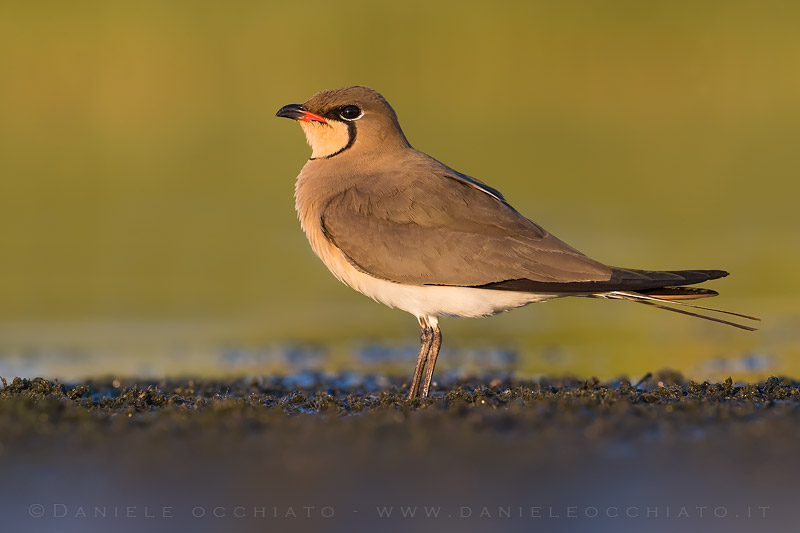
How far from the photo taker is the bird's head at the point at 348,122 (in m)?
8.20

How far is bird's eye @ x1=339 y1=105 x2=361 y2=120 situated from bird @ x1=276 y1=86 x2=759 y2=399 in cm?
53

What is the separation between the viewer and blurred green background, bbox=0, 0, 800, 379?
37.9 ft

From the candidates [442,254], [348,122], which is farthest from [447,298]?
[348,122]

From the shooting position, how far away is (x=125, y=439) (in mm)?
5484

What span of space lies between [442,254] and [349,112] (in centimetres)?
167

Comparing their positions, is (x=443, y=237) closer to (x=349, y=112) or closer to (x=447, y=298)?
(x=447, y=298)

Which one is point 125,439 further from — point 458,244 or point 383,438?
point 458,244

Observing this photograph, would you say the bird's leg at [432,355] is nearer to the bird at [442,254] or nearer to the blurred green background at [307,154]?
the bird at [442,254]

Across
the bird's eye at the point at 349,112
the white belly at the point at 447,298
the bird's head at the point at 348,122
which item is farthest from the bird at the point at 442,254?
the bird's eye at the point at 349,112

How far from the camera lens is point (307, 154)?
21.8m

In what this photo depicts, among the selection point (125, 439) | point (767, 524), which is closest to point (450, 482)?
point (767, 524)

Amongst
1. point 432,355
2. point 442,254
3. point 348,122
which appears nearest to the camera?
point 442,254

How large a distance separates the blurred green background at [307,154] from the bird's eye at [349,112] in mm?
2718

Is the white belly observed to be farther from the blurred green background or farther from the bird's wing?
the blurred green background
